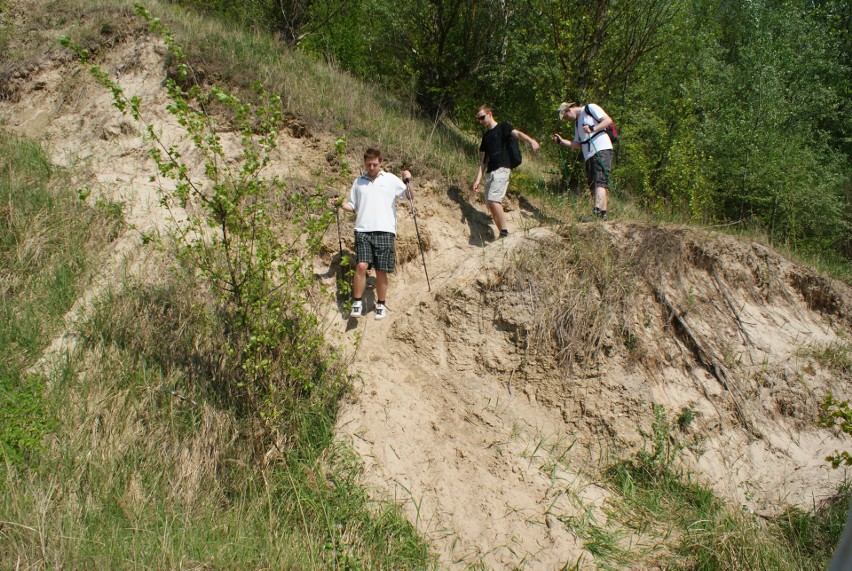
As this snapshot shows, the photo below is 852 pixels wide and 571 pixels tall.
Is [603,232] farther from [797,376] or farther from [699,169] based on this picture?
[699,169]

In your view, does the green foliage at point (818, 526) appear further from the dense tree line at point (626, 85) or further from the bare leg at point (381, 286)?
the dense tree line at point (626, 85)

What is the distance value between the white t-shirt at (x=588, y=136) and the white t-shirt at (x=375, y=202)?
117 inches

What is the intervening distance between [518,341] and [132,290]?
13.4ft

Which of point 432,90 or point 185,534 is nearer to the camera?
point 185,534

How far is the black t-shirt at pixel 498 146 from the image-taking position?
279 inches

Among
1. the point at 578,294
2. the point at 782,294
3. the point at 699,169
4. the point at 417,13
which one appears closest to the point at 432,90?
the point at 417,13

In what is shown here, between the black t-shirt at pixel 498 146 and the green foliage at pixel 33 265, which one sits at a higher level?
the black t-shirt at pixel 498 146

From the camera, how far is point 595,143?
745 centimetres

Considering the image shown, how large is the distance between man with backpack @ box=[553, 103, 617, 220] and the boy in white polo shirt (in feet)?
9.40

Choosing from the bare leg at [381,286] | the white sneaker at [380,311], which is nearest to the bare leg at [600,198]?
the bare leg at [381,286]

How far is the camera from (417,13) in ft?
35.6

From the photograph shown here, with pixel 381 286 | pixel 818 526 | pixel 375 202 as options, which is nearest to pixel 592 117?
pixel 375 202

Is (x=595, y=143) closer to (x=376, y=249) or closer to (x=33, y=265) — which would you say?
(x=376, y=249)

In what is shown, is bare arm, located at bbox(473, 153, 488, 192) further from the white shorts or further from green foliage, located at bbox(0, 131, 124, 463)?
green foliage, located at bbox(0, 131, 124, 463)
